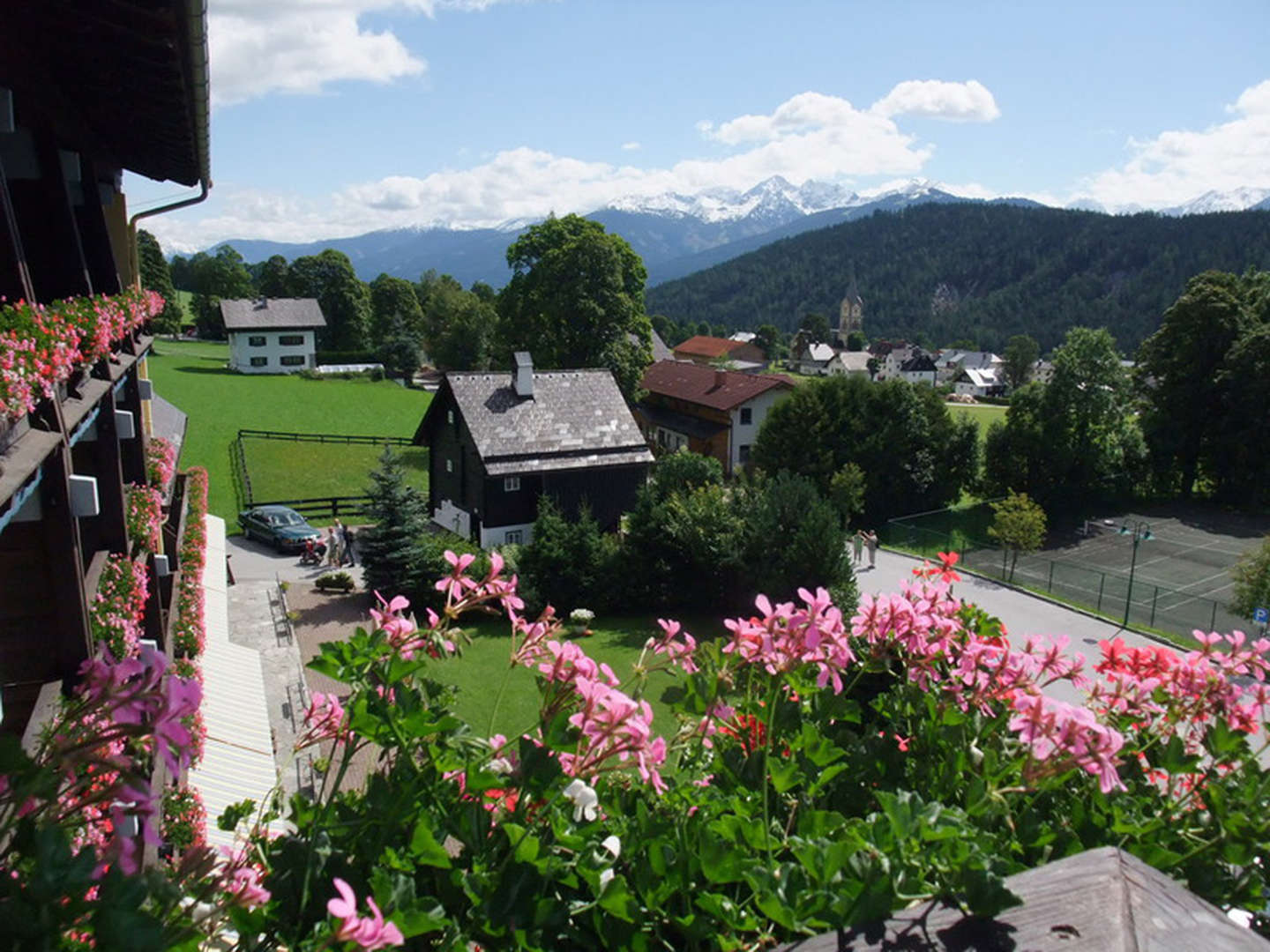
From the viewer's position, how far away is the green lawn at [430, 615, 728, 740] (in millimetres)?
17078

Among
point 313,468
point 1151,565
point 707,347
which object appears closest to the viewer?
point 1151,565

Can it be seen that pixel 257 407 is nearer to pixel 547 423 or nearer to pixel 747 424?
pixel 547 423

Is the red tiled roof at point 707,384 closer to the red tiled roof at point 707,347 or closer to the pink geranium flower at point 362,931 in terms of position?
the pink geranium flower at point 362,931

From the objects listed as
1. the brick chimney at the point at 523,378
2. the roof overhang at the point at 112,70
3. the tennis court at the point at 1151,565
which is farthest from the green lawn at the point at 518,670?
the tennis court at the point at 1151,565

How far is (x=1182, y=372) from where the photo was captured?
42.5 m

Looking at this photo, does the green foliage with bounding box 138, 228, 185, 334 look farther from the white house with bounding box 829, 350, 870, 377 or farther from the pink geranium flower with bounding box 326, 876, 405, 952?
the white house with bounding box 829, 350, 870, 377

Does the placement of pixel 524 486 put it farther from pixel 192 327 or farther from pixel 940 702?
pixel 192 327

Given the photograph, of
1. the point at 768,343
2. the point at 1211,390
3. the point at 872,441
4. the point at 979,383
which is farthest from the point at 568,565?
the point at 768,343

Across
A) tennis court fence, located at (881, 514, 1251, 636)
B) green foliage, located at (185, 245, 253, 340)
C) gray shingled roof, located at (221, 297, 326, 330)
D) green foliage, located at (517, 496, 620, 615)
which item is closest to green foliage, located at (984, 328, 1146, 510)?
tennis court fence, located at (881, 514, 1251, 636)

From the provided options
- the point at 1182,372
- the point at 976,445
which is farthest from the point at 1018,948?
the point at 1182,372

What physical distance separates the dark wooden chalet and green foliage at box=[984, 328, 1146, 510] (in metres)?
19.2

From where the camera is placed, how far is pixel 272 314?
234ft

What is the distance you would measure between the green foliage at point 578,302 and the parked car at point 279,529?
15688mm

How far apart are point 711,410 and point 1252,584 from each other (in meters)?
26.7
